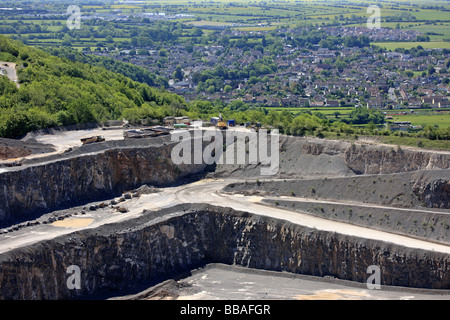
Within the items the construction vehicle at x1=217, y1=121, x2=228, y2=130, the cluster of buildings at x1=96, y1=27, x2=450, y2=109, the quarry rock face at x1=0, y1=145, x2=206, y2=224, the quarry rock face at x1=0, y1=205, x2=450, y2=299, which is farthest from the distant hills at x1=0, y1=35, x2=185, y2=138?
the cluster of buildings at x1=96, y1=27, x2=450, y2=109

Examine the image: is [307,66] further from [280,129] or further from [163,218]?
[163,218]

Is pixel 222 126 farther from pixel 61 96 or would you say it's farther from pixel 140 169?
pixel 61 96

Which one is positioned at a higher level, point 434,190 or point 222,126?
point 222,126

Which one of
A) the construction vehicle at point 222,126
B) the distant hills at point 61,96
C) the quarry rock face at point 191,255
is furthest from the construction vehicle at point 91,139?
the quarry rock face at point 191,255

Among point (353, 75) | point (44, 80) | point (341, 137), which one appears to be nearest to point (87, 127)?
point (44, 80)

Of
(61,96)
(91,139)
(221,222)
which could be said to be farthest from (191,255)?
(61,96)

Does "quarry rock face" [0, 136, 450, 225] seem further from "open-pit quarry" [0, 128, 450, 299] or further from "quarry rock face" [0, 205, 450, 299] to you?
"quarry rock face" [0, 205, 450, 299]
